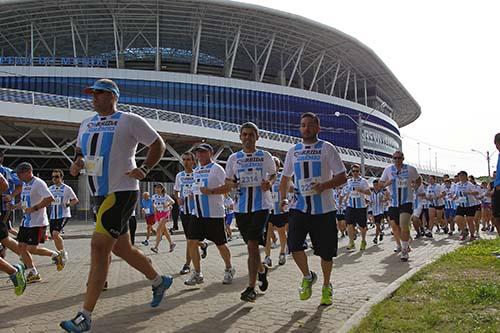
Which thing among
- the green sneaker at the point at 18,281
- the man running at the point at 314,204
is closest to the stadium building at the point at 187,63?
the green sneaker at the point at 18,281

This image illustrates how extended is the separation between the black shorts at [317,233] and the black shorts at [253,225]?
0.57m

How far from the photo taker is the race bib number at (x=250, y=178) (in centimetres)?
627

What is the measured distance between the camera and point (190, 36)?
59.1 m

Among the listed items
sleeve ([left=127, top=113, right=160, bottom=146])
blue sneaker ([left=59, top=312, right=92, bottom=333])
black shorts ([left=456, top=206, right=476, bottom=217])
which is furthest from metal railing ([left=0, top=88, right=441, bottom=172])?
blue sneaker ([left=59, top=312, right=92, bottom=333])

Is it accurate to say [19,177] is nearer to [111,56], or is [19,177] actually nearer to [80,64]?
[80,64]

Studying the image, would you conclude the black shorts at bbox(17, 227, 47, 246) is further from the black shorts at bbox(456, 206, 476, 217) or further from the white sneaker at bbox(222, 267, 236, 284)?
the black shorts at bbox(456, 206, 476, 217)

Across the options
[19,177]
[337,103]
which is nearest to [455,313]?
[19,177]

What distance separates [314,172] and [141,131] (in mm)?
2071

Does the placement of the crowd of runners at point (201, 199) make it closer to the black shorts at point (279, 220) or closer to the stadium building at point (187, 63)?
the black shorts at point (279, 220)

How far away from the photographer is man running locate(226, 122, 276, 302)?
6039 millimetres

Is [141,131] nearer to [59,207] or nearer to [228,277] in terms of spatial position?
[228,277]

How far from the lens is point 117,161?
4406 millimetres

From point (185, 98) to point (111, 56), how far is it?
51.2ft

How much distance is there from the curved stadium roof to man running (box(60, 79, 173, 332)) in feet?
160
